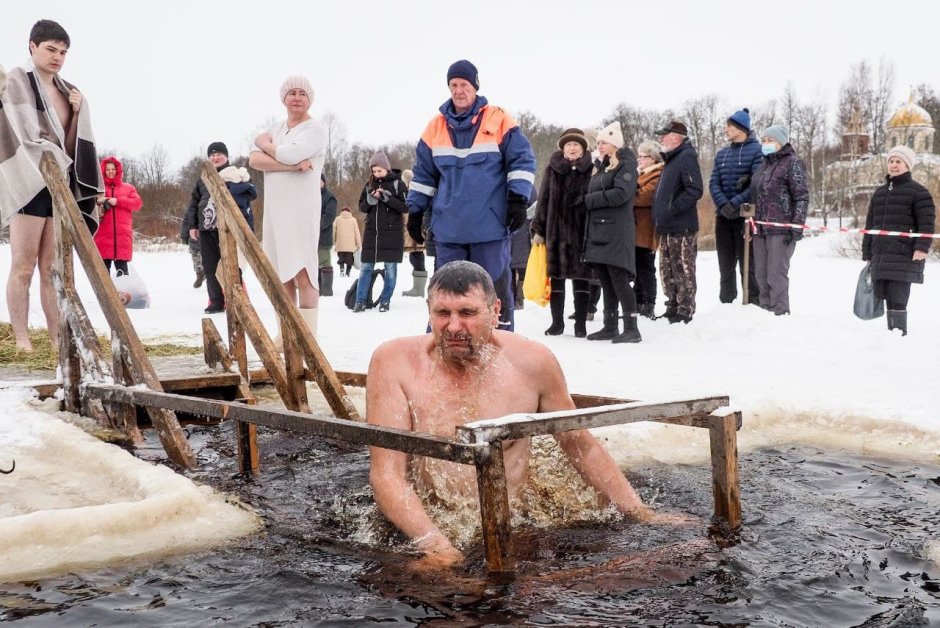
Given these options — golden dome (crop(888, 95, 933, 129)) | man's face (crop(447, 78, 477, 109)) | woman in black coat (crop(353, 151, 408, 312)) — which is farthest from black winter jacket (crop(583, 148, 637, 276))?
golden dome (crop(888, 95, 933, 129))

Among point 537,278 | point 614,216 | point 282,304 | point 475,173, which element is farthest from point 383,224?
point 282,304

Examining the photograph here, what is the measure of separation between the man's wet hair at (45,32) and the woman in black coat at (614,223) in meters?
4.37

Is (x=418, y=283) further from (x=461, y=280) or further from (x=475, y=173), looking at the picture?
(x=461, y=280)

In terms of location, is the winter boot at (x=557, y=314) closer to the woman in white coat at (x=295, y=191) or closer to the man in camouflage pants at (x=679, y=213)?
the man in camouflage pants at (x=679, y=213)

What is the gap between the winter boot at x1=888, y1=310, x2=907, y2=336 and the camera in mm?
8219

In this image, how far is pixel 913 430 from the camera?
484 cm

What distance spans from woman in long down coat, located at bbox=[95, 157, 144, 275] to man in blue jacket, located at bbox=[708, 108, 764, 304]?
252 inches

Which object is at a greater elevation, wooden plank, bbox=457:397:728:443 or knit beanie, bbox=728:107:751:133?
knit beanie, bbox=728:107:751:133

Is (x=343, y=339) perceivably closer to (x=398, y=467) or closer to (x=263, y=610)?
(x=398, y=467)

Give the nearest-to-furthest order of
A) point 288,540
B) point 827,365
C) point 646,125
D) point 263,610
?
point 263,610
point 288,540
point 827,365
point 646,125

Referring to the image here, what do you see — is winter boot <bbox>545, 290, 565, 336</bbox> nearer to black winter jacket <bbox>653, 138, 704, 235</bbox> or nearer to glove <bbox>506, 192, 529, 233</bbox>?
black winter jacket <bbox>653, 138, 704, 235</bbox>

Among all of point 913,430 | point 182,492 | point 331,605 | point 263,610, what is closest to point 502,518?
point 331,605

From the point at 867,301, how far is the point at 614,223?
2.88 m

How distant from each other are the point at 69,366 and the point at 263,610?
2.97 meters
